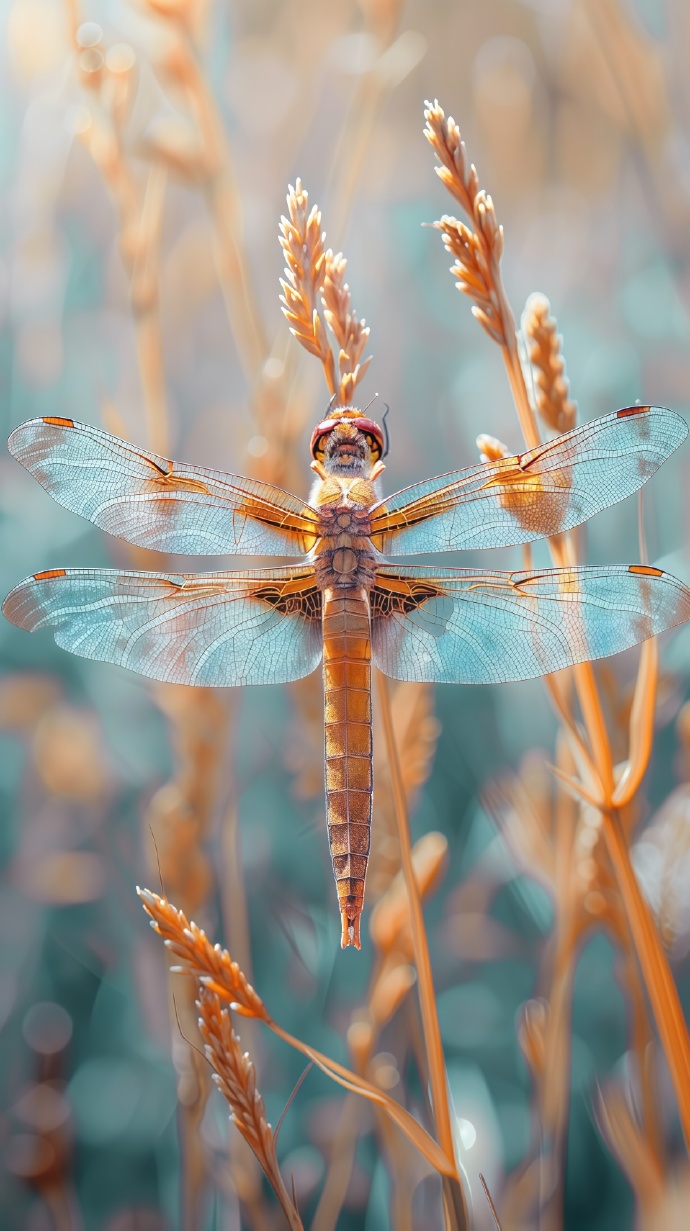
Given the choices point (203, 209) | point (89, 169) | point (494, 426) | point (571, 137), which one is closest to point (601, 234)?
point (571, 137)

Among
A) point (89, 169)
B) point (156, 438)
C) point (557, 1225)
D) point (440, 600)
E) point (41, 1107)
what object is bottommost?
point (557, 1225)

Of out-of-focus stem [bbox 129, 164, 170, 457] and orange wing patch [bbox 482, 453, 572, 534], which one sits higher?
out-of-focus stem [bbox 129, 164, 170, 457]

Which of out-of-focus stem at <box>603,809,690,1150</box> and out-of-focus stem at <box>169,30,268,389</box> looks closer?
out-of-focus stem at <box>603,809,690,1150</box>

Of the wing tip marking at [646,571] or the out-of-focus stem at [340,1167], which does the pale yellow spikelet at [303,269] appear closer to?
the wing tip marking at [646,571]

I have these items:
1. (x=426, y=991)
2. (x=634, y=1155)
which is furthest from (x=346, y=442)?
(x=634, y=1155)

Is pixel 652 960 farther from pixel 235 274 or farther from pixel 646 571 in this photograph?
pixel 235 274

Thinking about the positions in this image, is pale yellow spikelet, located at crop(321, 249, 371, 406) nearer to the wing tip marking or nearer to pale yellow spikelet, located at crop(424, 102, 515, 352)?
pale yellow spikelet, located at crop(424, 102, 515, 352)

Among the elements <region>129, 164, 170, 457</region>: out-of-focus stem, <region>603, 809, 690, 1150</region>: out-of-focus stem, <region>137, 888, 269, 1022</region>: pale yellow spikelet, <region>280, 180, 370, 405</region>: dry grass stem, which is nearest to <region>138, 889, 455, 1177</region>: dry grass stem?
<region>137, 888, 269, 1022</region>: pale yellow spikelet

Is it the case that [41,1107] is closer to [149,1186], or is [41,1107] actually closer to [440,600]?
[149,1186]
